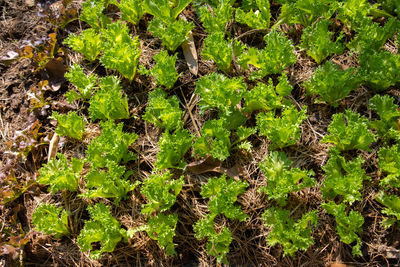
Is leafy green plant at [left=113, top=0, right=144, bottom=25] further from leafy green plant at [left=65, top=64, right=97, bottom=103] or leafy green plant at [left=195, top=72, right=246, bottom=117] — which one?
leafy green plant at [left=195, top=72, right=246, bottom=117]

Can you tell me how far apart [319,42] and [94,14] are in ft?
6.12

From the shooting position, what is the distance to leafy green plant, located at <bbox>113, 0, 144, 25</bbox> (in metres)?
3.12

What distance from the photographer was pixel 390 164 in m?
2.45

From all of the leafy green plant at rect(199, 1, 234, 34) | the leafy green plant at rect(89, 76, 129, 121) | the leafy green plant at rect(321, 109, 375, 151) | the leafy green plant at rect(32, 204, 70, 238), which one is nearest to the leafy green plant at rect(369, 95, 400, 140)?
the leafy green plant at rect(321, 109, 375, 151)

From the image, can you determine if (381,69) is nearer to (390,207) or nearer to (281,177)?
(390,207)

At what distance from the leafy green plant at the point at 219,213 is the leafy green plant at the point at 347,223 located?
0.56m

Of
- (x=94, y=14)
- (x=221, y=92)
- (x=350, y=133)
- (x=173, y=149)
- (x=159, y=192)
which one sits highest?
A: (x=94, y=14)

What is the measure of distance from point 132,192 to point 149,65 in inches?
42.8

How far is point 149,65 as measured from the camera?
3158 millimetres

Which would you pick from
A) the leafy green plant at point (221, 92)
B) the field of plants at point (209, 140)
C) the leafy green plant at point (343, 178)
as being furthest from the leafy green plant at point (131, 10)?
the leafy green plant at point (343, 178)

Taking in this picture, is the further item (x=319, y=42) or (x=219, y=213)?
(x=319, y=42)

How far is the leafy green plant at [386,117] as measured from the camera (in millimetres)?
2586

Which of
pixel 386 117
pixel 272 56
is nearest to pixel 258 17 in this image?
pixel 272 56

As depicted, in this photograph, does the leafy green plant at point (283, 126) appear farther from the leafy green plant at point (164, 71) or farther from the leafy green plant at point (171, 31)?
the leafy green plant at point (171, 31)
